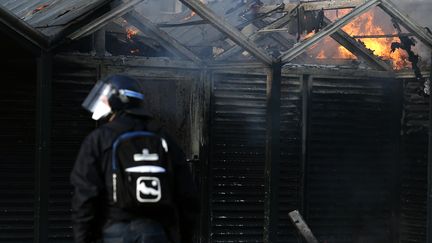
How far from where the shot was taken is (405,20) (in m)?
11.2

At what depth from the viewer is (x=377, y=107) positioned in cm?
1190

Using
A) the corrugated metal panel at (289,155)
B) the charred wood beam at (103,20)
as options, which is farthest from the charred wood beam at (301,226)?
the charred wood beam at (103,20)

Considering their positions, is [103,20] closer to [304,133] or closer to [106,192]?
[304,133]

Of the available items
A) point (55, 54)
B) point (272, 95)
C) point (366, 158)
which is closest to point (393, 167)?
point (366, 158)

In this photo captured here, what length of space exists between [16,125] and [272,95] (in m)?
3.35

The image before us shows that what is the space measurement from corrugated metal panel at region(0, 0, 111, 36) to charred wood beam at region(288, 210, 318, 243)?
11.9ft

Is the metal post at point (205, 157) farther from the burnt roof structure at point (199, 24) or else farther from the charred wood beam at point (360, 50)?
the charred wood beam at point (360, 50)

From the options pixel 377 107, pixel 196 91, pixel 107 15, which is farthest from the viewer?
pixel 377 107

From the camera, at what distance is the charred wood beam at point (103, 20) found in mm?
9805

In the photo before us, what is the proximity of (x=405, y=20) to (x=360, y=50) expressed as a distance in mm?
904

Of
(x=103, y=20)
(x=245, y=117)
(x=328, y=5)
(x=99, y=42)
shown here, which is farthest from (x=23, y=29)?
(x=328, y=5)

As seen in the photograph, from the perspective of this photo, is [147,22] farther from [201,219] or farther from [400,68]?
[400,68]

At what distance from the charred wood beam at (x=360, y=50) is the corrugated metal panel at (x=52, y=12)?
3621 millimetres

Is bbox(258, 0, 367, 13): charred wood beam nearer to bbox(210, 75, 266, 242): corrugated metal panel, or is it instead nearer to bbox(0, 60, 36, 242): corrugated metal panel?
bbox(210, 75, 266, 242): corrugated metal panel
